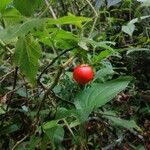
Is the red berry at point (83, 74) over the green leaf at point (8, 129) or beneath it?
over

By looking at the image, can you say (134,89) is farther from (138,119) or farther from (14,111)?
(14,111)

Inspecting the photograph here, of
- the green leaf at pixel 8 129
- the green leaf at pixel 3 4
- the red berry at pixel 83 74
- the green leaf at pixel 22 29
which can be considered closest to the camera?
the green leaf at pixel 22 29

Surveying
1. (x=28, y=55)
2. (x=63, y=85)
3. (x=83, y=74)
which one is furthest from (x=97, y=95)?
(x=63, y=85)

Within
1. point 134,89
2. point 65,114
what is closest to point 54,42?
point 65,114

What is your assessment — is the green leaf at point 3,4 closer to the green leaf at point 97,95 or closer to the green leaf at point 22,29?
the green leaf at point 22,29

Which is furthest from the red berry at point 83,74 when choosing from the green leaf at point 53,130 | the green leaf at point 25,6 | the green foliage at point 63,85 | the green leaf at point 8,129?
the green leaf at point 8,129

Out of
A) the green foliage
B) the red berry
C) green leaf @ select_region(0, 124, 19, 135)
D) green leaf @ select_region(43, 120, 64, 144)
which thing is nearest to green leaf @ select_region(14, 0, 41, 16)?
the green foliage

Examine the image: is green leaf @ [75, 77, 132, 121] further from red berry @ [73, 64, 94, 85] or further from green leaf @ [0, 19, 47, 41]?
green leaf @ [0, 19, 47, 41]
